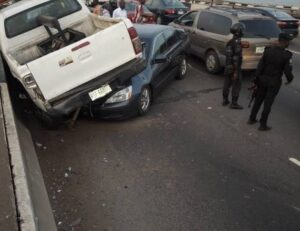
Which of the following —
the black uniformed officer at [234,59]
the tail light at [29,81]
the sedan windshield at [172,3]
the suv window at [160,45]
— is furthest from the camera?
the sedan windshield at [172,3]

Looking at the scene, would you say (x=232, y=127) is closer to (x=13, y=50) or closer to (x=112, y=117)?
(x=112, y=117)

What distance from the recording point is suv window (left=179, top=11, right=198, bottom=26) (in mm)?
13330

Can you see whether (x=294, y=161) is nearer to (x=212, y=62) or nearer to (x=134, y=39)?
(x=134, y=39)

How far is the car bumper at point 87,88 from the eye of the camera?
7062mm

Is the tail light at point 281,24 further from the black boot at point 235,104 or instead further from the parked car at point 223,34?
the black boot at point 235,104

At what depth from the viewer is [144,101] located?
876 centimetres

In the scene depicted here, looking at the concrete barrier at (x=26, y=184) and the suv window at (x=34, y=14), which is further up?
the suv window at (x=34, y=14)

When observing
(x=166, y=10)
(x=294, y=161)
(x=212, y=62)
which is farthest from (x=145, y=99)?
(x=166, y=10)

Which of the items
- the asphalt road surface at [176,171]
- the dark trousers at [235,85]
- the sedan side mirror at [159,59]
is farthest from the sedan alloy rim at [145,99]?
the dark trousers at [235,85]

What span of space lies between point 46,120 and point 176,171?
268 centimetres

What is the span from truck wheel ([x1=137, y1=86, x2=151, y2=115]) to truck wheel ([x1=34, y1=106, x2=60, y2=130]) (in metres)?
1.75

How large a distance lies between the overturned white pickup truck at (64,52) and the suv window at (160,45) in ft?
4.56

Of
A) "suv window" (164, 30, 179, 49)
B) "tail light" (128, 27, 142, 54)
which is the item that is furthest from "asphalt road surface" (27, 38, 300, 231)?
"suv window" (164, 30, 179, 49)

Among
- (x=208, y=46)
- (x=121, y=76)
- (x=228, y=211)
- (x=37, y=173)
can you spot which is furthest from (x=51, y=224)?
(x=208, y=46)
